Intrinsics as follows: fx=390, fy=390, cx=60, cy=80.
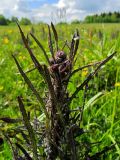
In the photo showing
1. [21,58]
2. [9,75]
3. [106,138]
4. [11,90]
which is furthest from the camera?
[21,58]

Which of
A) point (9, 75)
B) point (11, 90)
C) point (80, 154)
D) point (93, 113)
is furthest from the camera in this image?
point (9, 75)

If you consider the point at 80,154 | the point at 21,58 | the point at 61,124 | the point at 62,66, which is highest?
the point at 62,66

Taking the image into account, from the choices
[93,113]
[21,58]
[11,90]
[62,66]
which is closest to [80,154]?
[62,66]

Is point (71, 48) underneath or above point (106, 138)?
above

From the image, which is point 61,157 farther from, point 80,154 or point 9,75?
point 9,75

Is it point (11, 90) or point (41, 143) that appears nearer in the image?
point (41, 143)

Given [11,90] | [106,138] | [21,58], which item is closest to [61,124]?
[106,138]

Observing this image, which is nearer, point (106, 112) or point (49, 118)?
point (49, 118)

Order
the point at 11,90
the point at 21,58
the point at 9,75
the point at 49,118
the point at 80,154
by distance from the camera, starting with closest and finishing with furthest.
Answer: the point at 49,118
the point at 80,154
the point at 11,90
the point at 9,75
the point at 21,58

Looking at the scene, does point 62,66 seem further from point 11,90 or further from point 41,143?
point 11,90
